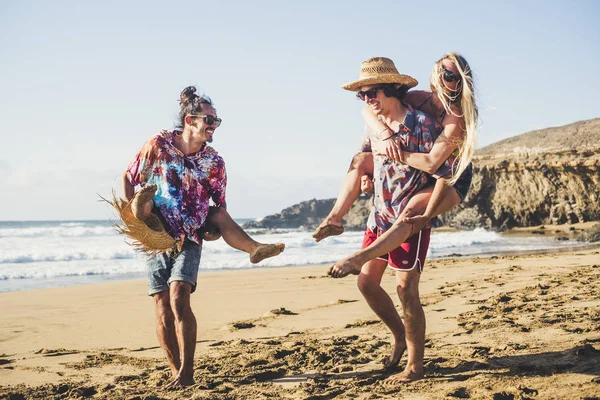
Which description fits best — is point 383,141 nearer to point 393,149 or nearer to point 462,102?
point 393,149

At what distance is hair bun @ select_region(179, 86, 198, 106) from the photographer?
4.60 metres

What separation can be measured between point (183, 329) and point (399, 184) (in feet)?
5.89

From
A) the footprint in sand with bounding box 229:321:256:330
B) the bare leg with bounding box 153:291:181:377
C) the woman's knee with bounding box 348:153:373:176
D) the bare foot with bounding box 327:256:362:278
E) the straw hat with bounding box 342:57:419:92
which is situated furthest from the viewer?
the footprint in sand with bounding box 229:321:256:330

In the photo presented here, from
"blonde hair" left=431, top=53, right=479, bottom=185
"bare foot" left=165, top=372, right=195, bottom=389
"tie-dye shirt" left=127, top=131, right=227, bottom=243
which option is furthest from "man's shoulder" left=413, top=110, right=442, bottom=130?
"bare foot" left=165, top=372, right=195, bottom=389

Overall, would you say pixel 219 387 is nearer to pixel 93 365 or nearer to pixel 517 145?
pixel 93 365

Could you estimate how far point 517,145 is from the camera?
48.3 meters

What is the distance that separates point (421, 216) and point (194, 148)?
1.73m

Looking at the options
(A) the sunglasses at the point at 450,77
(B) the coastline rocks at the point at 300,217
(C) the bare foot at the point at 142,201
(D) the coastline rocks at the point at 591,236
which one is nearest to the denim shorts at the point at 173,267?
(C) the bare foot at the point at 142,201

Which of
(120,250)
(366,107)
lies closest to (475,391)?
(366,107)

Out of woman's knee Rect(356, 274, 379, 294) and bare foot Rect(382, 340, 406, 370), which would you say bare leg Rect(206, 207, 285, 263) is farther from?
bare foot Rect(382, 340, 406, 370)

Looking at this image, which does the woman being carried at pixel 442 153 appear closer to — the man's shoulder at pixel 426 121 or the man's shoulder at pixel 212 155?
the man's shoulder at pixel 426 121

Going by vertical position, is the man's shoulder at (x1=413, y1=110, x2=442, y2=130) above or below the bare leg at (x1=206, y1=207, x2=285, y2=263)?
above

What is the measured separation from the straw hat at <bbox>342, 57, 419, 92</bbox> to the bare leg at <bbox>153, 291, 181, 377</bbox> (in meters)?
2.05

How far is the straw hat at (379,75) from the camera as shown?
4172 mm
